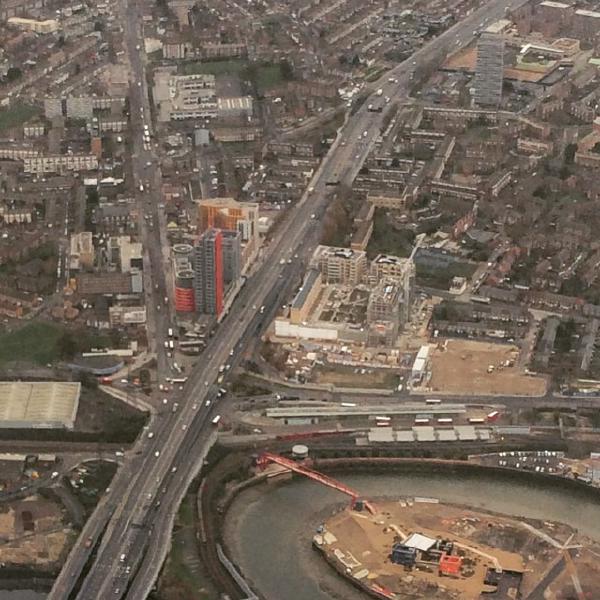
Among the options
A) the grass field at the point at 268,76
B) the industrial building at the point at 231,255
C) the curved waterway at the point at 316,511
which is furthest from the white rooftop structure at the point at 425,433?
the grass field at the point at 268,76

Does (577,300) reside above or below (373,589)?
above

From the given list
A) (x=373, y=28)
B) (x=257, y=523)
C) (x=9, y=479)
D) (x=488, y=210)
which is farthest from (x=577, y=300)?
(x=373, y=28)

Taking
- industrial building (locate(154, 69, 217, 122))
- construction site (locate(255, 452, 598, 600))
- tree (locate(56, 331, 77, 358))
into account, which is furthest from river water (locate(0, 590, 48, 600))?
industrial building (locate(154, 69, 217, 122))

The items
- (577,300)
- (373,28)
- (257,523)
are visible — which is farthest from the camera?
(373,28)

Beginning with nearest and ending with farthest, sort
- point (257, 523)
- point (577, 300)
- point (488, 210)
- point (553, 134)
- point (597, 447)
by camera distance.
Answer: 1. point (257, 523)
2. point (597, 447)
3. point (577, 300)
4. point (488, 210)
5. point (553, 134)

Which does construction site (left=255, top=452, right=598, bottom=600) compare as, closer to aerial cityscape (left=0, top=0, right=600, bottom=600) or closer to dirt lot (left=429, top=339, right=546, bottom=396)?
aerial cityscape (left=0, top=0, right=600, bottom=600)

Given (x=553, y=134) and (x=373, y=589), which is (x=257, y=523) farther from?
(x=553, y=134)

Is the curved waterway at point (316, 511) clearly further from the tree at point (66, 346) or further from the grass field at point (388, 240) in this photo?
the grass field at point (388, 240)
